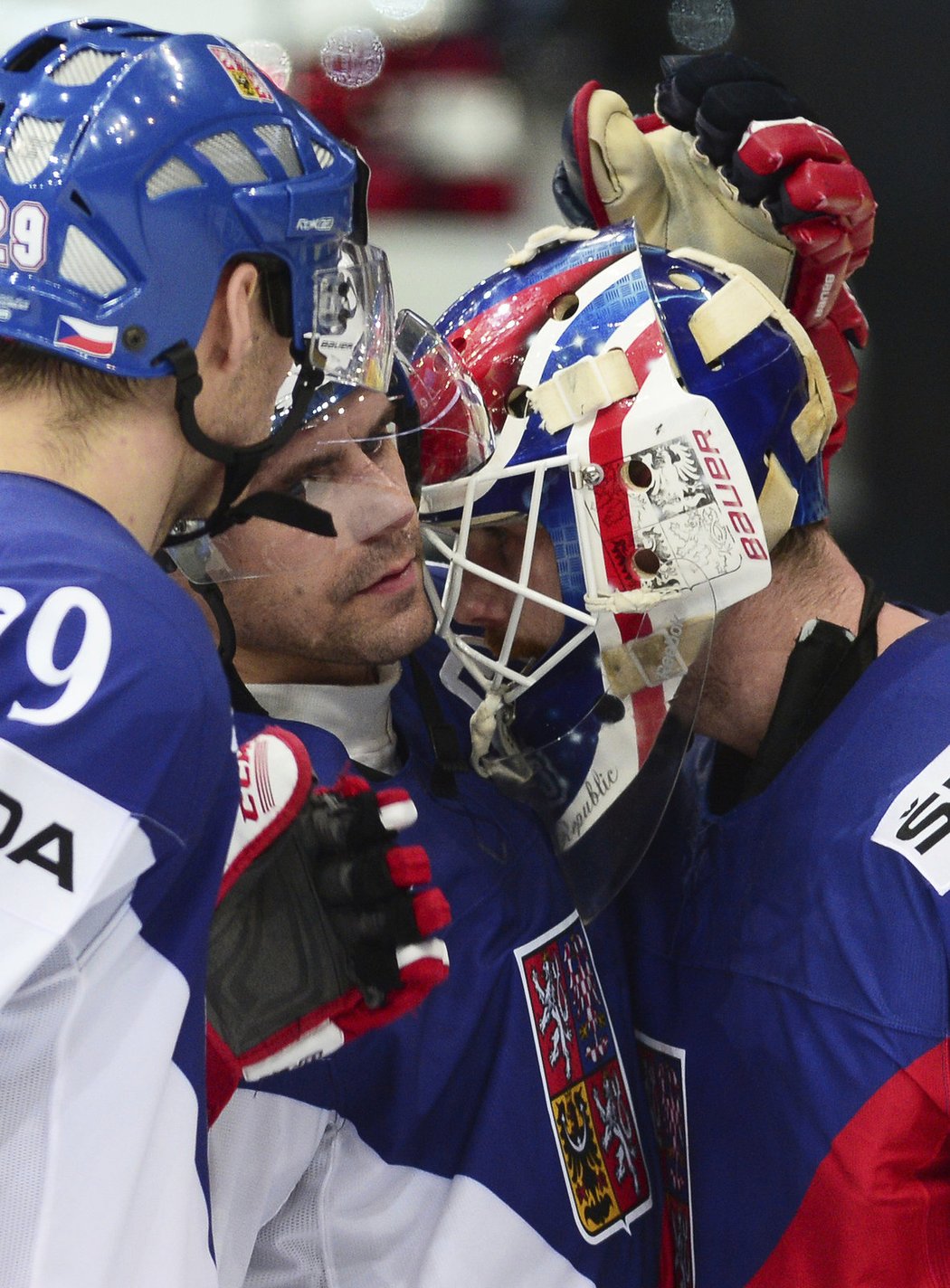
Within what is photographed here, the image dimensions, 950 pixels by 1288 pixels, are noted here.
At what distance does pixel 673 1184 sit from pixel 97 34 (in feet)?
4.03

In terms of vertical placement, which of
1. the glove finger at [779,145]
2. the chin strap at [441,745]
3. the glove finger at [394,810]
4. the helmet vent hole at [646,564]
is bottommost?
the chin strap at [441,745]

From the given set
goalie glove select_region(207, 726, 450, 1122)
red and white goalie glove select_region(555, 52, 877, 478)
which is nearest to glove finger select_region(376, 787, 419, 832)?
goalie glove select_region(207, 726, 450, 1122)

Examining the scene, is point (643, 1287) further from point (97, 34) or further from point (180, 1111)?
point (97, 34)

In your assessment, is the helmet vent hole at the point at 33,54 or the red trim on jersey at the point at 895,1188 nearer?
the helmet vent hole at the point at 33,54

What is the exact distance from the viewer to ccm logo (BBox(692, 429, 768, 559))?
1.46m

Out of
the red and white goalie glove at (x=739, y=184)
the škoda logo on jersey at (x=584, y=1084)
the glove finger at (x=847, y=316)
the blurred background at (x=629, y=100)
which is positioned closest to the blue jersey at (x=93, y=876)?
the škoda logo on jersey at (x=584, y=1084)

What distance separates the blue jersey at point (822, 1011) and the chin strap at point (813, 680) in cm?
3

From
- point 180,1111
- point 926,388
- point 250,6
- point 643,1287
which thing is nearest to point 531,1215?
point 643,1287

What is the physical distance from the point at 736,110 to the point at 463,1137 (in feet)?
4.08

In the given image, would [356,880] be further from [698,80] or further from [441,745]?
[698,80]

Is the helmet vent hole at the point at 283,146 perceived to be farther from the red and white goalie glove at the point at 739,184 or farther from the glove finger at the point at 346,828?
the red and white goalie glove at the point at 739,184

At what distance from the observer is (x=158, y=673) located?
2.85ft

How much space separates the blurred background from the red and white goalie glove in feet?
2.11

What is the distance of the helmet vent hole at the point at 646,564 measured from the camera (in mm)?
1479
